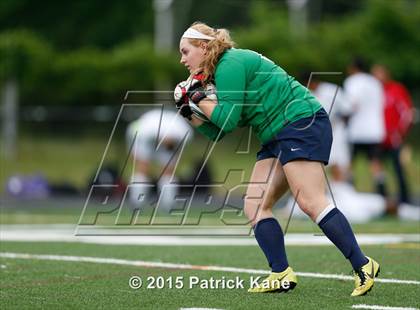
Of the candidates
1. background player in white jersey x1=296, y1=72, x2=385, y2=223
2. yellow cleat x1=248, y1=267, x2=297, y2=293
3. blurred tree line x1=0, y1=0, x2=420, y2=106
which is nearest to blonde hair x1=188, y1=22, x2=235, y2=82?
yellow cleat x1=248, y1=267, x2=297, y2=293

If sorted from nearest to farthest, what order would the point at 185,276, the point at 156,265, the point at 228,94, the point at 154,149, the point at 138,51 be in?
the point at 228,94 → the point at 185,276 → the point at 156,265 → the point at 154,149 → the point at 138,51

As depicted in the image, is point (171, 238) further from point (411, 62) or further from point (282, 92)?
point (411, 62)

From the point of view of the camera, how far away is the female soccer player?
6.00m

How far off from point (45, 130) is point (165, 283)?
15.8 m

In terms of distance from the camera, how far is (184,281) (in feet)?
21.8

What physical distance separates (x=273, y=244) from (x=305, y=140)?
713mm

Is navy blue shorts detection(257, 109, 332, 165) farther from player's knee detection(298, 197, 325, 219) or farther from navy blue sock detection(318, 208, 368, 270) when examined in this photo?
navy blue sock detection(318, 208, 368, 270)

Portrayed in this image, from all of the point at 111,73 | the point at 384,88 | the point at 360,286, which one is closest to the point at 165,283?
the point at 360,286

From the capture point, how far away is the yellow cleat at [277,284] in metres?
6.18

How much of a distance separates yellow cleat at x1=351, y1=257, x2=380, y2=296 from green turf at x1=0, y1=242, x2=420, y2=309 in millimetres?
61

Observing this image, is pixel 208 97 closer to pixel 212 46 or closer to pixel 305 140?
pixel 212 46

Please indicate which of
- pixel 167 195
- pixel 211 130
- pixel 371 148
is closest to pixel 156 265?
pixel 211 130

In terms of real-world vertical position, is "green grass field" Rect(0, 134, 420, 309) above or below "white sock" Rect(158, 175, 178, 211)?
above

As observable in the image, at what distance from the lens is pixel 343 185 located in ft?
45.2
